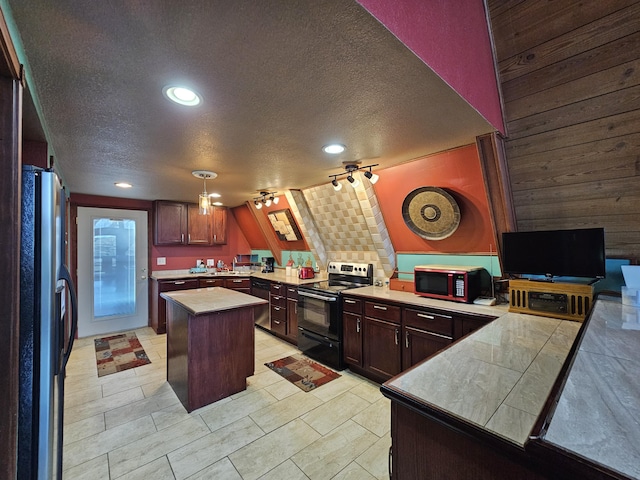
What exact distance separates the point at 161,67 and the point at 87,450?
8.48 feet

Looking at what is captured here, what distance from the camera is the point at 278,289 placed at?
442 cm

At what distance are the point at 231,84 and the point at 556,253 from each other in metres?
2.55

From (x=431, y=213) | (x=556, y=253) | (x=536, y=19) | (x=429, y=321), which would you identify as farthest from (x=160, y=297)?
(x=536, y=19)

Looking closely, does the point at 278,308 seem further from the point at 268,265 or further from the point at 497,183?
the point at 497,183

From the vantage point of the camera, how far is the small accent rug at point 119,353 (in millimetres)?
3473

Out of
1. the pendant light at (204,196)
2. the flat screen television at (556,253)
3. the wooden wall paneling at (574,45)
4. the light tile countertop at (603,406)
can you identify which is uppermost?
the wooden wall paneling at (574,45)

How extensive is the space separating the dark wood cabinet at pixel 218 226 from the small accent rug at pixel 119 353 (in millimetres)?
2128

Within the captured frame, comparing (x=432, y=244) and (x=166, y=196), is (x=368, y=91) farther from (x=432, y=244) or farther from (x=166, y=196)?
(x=166, y=196)

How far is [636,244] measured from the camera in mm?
2062

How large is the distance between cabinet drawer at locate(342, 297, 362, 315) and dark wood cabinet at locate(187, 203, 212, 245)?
11.4 ft

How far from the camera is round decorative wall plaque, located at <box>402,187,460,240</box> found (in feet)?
9.05

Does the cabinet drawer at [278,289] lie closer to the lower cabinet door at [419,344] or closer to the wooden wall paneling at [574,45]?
the lower cabinet door at [419,344]

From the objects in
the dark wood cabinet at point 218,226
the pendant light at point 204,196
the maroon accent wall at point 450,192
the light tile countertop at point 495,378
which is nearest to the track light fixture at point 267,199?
the pendant light at point 204,196

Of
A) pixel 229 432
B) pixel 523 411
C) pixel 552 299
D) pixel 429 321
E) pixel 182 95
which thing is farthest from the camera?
pixel 429 321
